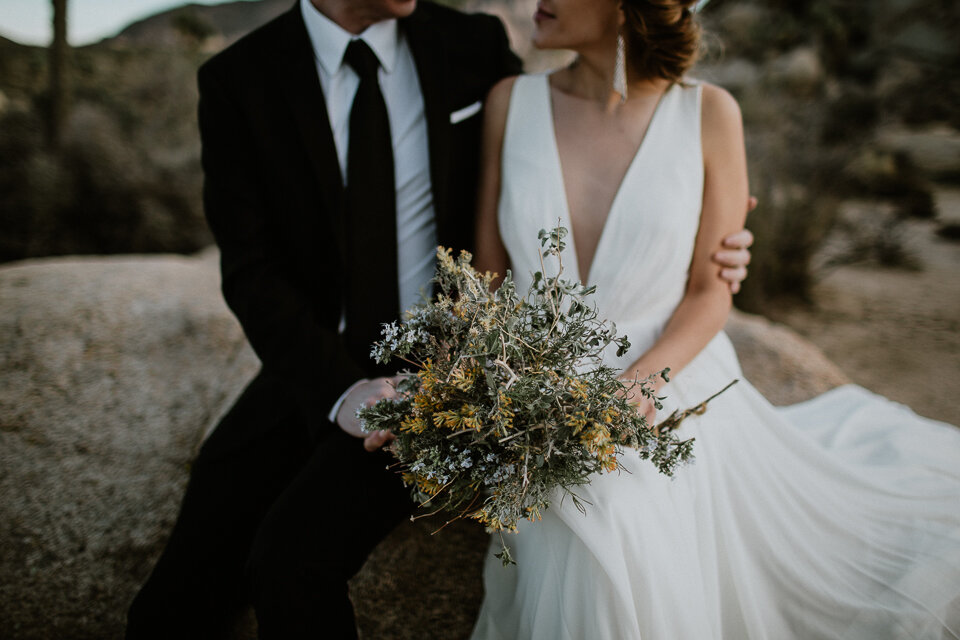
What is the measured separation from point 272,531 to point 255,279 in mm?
865

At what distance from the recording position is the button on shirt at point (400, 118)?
1948 mm

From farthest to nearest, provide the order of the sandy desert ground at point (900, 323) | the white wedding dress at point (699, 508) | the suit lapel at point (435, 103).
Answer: the sandy desert ground at point (900, 323) < the suit lapel at point (435, 103) < the white wedding dress at point (699, 508)

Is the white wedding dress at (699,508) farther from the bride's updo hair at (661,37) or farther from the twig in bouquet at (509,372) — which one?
the twig in bouquet at (509,372)

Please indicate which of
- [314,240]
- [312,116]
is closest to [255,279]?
[314,240]

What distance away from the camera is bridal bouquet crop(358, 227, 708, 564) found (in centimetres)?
110

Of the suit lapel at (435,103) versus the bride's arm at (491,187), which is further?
the bride's arm at (491,187)

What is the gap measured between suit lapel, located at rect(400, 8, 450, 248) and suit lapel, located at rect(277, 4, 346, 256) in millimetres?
337

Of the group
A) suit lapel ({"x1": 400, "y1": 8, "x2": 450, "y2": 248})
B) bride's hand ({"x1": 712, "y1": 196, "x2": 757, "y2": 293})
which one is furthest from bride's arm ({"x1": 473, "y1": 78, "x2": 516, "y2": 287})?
bride's hand ({"x1": 712, "y1": 196, "x2": 757, "y2": 293})

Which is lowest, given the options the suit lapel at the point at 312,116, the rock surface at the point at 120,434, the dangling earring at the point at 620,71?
the rock surface at the point at 120,434

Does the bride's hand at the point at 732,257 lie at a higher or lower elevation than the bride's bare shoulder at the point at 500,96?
lower

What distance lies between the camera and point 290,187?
196 centimetres

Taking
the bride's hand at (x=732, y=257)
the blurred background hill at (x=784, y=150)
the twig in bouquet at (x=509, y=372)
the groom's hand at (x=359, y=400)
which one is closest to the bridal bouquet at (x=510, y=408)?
the twig in bouquet at (x=509, y=372)

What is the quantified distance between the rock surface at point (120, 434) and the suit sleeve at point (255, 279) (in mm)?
714

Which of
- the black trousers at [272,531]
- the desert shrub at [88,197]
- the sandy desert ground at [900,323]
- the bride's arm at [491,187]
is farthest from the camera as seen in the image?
the desert shrub at [88,197]
